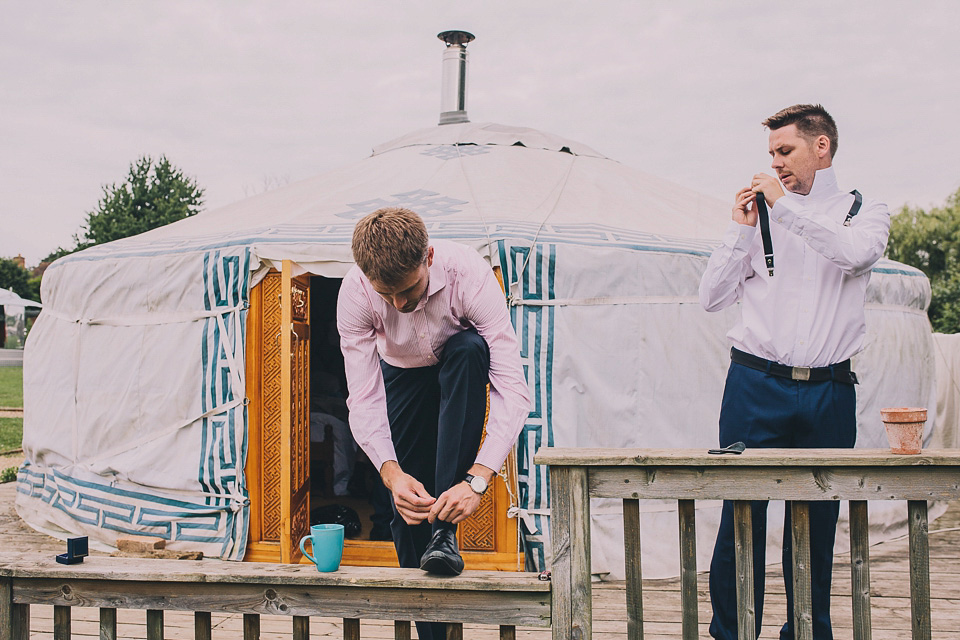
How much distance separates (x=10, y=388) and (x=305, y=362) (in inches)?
560

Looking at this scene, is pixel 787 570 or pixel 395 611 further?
pixel 787 570

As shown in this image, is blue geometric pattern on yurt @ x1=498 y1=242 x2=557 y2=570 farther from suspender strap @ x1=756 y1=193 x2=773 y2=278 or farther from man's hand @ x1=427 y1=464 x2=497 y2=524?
man's hand @ x1=427 y1=464 x2=497 y2=524

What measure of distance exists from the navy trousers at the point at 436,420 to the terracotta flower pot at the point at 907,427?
28.8 inches

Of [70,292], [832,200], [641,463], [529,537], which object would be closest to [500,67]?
[70,292]

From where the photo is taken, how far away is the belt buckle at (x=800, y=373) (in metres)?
1.59

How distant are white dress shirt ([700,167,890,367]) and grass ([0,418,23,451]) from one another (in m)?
7.35

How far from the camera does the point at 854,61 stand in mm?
8961

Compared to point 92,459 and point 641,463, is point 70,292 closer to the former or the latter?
point 92,459

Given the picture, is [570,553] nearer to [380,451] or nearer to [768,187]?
[380,451]

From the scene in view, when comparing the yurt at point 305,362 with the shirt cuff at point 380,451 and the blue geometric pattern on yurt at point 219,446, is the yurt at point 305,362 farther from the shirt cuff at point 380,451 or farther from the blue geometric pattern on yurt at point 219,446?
the shirt cuff at point 380,451

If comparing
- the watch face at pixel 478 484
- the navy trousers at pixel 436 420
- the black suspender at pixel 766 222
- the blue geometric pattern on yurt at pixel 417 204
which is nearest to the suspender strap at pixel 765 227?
the black suspender at pixel 766 222

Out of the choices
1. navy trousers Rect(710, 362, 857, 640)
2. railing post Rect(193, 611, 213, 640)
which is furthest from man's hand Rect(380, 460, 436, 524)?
navy trousers Rect(710, 362, 857, 640)

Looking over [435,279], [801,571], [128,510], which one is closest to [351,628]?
[435,279]

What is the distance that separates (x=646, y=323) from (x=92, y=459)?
2.73m
